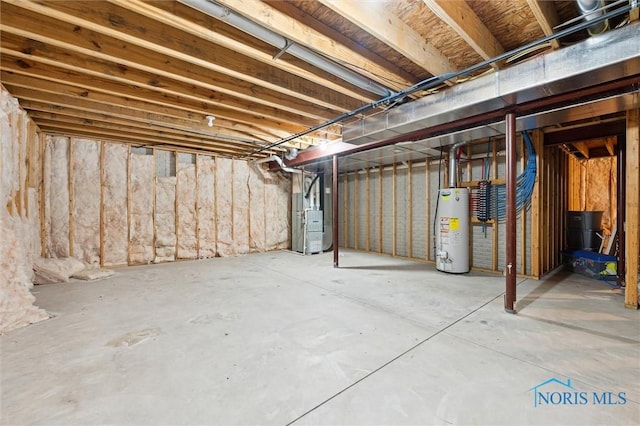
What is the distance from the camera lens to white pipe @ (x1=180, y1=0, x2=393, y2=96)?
5.41 feet

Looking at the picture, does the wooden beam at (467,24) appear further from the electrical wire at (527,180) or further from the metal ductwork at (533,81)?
the electrical wire at (527,180)

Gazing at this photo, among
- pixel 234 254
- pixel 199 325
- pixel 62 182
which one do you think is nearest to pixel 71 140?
pixel 62 182

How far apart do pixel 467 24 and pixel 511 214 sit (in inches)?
72.1

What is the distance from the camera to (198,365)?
5.88 feet

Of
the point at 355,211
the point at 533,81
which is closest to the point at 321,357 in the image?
the point at 533,81

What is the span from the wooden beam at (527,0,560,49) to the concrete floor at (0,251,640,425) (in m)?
2.29

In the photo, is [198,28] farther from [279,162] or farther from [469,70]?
[279,162]

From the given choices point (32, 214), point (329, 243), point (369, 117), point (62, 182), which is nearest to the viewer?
point (369, 117)

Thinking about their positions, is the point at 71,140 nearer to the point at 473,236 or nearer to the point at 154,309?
the point at 154,309

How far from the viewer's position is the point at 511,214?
8.91 feet

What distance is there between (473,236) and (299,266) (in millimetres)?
3136

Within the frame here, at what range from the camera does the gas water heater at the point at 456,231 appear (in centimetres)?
429

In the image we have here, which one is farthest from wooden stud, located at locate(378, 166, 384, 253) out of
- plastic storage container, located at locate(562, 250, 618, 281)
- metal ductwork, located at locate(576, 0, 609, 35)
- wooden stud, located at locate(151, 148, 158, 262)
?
wooden stud, located at locate(151, 148, 158, 262)

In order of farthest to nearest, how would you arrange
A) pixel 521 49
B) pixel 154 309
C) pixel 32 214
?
1. pixel 32 214
2. pixel 154 309
3. pixel 521 49
